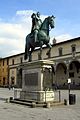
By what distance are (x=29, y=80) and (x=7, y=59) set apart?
2920 inches

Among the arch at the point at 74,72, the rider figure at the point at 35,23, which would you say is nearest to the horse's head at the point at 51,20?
the rider figure at the point at 35,23

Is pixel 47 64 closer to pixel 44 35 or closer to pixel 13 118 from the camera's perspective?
pixel 44 35

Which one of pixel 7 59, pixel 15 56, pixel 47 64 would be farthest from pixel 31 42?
pixel 7 59

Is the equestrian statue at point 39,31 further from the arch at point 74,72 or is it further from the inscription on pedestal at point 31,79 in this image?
the arch at point 74,72

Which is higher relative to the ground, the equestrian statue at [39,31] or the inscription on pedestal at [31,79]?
the equestrian statue at [39,31]

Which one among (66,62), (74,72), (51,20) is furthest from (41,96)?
(66,62)

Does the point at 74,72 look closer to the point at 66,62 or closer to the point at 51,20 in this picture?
the point at 66,62

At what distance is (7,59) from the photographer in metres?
94.2

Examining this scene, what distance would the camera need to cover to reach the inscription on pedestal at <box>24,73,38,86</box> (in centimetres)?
1994

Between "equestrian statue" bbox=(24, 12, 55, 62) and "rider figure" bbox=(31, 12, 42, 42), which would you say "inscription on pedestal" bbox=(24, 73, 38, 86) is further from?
"rider figure" bbox=(31, 12, 42, 42)

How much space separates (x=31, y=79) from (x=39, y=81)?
117cm

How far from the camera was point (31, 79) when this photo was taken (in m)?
20.5

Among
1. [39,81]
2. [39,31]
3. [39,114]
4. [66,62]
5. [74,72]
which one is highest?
[39,31]

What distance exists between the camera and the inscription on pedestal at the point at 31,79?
19942 mm
